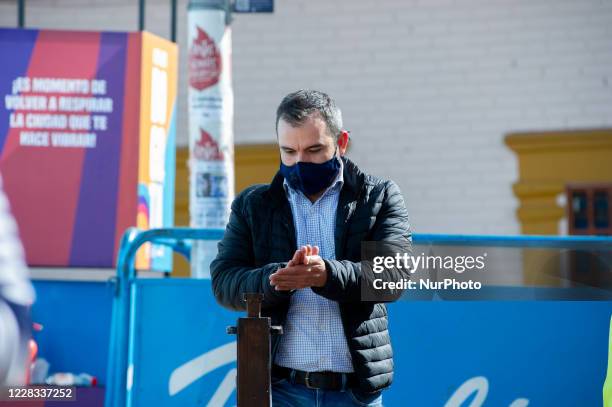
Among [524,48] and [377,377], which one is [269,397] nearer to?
[377,377]

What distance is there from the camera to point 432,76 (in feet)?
31.3

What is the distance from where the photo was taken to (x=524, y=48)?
9422 mm

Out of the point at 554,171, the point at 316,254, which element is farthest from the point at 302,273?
the point at 554,171

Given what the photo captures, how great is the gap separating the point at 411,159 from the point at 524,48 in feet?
4.75

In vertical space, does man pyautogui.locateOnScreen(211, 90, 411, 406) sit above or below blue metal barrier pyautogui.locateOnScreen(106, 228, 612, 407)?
above

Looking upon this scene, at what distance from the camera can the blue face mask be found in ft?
9.74

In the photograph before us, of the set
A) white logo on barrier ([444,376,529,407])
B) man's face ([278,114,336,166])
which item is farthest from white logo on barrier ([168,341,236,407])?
man's face ([278,114,336,166])

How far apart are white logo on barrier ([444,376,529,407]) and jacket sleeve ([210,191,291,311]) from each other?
1.99 metres

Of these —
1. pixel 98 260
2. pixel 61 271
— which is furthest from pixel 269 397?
pixel 61 271

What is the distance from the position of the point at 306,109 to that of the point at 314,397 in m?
0.82

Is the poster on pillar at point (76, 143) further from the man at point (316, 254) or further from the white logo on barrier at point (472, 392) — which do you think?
the man at point (316, 254)

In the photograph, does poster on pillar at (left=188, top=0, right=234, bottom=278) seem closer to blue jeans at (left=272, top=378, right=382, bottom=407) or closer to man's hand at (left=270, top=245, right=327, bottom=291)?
blue jeans at (left=272, top=378, right=382, bottom=407)

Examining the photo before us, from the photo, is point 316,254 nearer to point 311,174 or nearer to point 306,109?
point 311,174

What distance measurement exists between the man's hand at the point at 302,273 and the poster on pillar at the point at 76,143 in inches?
142
